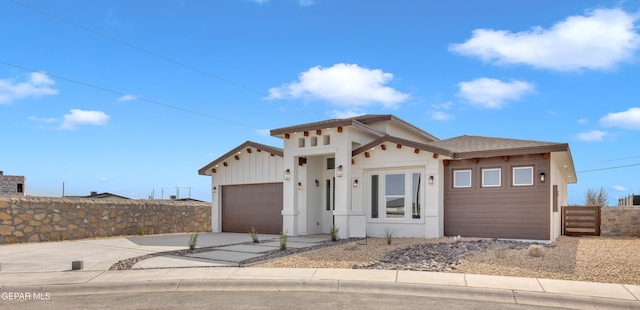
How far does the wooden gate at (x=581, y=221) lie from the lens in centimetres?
1853

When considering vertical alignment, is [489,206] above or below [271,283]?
above

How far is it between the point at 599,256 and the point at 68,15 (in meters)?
18.3

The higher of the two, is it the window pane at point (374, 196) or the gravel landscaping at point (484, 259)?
the window pane at point (374, 196)

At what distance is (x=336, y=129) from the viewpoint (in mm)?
16203

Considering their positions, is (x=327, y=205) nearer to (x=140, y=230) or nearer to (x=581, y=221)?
(x=140, y=230)

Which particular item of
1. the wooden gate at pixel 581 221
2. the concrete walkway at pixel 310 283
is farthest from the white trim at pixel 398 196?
the wooden gate at pixel 581 221

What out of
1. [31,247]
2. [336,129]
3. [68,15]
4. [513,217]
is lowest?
[31,247]

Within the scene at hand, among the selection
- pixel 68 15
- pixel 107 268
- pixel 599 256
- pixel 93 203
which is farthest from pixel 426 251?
pixel 68 15

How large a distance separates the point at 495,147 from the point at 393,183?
11.7 ft

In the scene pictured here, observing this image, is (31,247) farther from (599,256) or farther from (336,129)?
(599,256)

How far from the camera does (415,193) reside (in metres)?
15.3

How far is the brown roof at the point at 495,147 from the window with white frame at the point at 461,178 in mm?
678

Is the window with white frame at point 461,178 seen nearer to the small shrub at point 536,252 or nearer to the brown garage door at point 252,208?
the small shrub at point 536,252

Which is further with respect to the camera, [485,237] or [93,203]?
[93,203]
